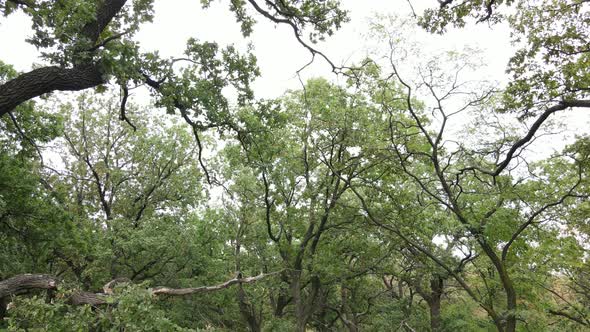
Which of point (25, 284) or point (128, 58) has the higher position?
point (128, 58)

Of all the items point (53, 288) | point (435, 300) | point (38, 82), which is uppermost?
point (435, 300)

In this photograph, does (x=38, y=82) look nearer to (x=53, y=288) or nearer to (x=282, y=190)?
(x=53, y=288)

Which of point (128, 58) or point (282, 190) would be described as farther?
point (282, 190)

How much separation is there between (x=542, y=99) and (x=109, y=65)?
7.17 metres

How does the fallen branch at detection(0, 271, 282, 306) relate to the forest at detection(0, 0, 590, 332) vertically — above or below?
below

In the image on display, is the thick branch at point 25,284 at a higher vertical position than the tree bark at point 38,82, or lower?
lower

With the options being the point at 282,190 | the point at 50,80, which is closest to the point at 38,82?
the point at 50,80

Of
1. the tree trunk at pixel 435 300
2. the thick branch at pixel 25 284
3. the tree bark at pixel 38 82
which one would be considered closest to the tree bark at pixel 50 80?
the tree bark at pixel 38 82

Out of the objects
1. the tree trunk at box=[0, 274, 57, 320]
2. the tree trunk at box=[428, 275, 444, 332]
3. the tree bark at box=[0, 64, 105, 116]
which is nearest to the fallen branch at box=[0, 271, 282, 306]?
the tree trunk at box=[0, 274, 57, 320]

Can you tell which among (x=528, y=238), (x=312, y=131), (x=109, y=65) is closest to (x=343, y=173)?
(x=312, y=131)

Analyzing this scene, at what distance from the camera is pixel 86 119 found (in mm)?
17500

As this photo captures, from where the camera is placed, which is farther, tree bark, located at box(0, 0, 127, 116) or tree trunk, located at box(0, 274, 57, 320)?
tree trunk, located at box(0, 274, 57, 320)

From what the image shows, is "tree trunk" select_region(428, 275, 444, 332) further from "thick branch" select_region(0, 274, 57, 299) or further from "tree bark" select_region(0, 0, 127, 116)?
"tree bark" select_region(0, 0, 127, 116)

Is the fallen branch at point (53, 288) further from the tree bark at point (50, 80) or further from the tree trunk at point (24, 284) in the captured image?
the tree bark at point (50, 80)
